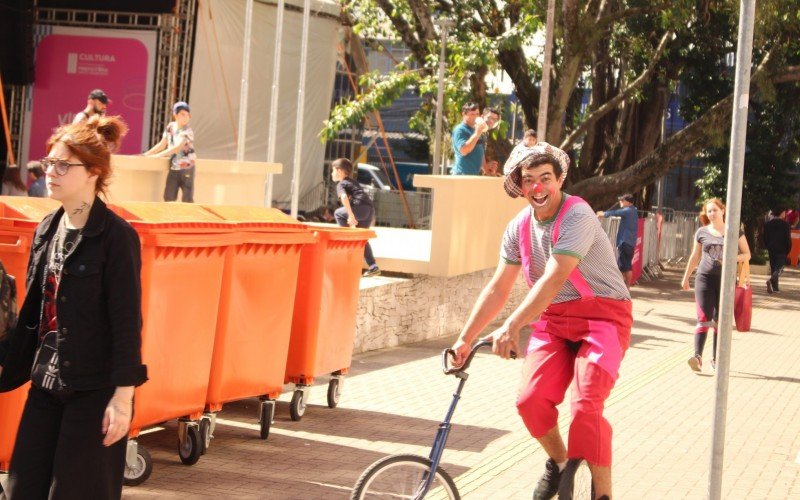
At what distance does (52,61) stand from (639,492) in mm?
18800

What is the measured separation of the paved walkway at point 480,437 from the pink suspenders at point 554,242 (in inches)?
77.5

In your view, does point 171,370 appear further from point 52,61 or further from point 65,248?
point 52,61

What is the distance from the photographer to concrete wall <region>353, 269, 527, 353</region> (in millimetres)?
13234

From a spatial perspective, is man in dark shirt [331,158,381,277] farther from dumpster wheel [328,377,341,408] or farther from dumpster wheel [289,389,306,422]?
dumpster wheel [289,389,306,422]

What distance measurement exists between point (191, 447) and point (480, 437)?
7.55ft

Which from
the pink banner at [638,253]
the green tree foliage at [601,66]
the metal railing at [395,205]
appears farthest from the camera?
the metal railing at [395,205]

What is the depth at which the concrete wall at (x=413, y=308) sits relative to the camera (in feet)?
43.4

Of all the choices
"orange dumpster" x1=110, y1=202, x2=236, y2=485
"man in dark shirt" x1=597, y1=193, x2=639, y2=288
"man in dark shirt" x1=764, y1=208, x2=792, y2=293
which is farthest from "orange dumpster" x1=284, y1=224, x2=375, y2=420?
A: "man in dark shirt" x1=764, y1=208, x2=792, y2=293

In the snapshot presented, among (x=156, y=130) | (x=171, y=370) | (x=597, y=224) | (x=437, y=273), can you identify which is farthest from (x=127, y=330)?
(x=156, y=130)

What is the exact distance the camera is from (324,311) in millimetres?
9438

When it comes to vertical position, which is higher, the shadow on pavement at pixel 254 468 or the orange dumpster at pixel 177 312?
the orange dumpster at pixel 177 312

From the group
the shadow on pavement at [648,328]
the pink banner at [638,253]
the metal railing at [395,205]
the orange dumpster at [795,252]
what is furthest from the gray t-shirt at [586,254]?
the orange dumpster at [795,252]

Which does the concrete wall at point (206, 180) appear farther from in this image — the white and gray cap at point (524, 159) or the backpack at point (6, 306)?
the backpack at point (6, 306)

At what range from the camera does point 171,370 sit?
7.38 m
